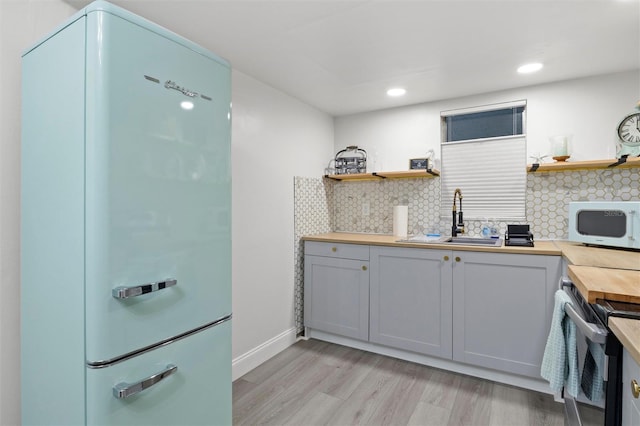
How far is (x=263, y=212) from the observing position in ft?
9.10

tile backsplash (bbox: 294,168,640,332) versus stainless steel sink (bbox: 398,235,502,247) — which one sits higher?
tile backsplash (bbox: 294,168,640,332)

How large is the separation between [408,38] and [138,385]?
2.23 m

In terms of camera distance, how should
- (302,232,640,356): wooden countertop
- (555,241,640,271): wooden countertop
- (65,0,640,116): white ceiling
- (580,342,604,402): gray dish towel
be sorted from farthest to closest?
(65,0,640,116): white ceiling < (555,241,640,271): wooden countertop < (580,342,604,402): gray dish towel < (302,232,640,356): wooden countertop

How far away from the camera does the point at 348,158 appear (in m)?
3.49

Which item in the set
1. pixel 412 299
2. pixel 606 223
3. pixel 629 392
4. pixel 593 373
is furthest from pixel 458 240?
pixel 629 392

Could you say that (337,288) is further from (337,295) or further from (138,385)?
(138,385)

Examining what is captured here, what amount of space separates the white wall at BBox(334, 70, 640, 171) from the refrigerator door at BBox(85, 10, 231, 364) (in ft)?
7.44

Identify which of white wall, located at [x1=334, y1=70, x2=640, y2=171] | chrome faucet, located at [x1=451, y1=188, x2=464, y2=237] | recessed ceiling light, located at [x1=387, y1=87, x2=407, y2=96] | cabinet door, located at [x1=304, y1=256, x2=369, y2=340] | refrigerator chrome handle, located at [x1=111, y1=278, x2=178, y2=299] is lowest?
cabinet door, located at [x1=304, y1=256, x2=369, y2=340]

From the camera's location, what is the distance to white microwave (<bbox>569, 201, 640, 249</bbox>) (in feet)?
6.50

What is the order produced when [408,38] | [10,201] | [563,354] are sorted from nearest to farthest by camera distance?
1. [563,354]
2. [10,201]
3. [408,38]

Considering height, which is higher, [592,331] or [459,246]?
[459,246]

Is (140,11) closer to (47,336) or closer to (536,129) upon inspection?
(47,336)

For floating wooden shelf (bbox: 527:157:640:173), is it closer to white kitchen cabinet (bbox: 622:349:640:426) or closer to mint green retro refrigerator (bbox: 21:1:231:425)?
white kitchen cabinet (bbox: 622:349:640:426)

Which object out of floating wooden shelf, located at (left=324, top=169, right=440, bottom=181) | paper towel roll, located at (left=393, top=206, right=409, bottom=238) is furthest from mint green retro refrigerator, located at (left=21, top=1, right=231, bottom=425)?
paper towel roll, located at (left=393, top=206, right=409, bottom=238)
